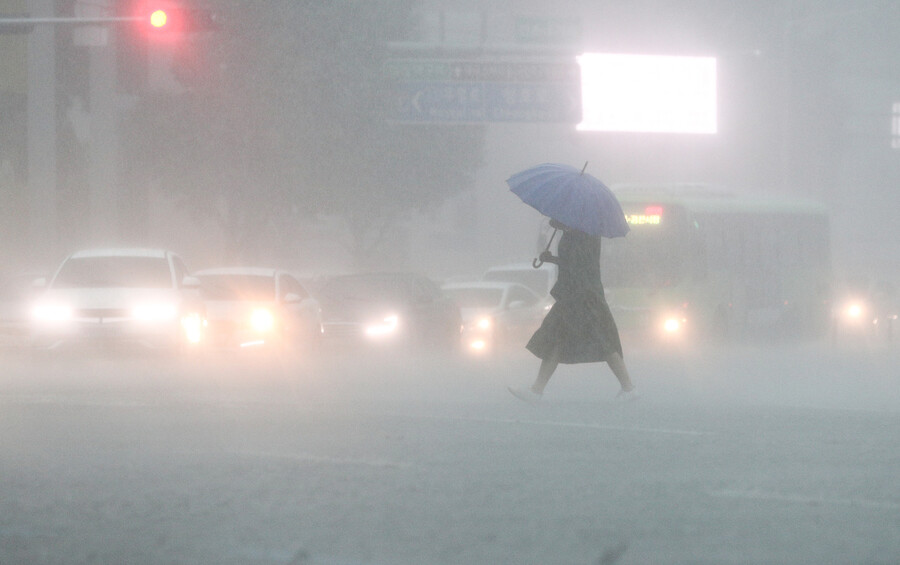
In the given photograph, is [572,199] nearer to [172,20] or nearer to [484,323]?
[172,20]

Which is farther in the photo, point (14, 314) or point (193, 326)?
point (14, 314)

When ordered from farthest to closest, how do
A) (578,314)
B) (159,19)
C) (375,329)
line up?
(375,329)
(159,19)
(578,314)

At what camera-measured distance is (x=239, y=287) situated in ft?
72.8

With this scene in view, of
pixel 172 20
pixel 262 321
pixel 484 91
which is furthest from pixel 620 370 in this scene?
pixel 484 91

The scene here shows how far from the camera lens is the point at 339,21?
3750 centimetres

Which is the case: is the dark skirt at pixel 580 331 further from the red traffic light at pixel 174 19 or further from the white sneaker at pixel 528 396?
the red traffic light at pixel 174 19

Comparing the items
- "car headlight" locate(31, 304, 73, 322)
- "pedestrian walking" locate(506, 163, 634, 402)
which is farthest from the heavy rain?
"pedestrian walking" locate(506, 163, 634, 402)

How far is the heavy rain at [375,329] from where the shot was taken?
6.64 meters

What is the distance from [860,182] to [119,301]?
7243cm

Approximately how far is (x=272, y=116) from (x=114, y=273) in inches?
624

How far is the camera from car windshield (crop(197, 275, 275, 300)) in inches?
859

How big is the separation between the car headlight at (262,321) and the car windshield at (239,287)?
38 centimetres

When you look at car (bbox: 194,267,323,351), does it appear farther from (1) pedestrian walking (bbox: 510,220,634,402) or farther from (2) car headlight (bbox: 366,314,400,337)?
(1) pedestrian walking (bbox: 510,220,634,402)

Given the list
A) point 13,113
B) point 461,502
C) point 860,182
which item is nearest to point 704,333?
point 13,113
